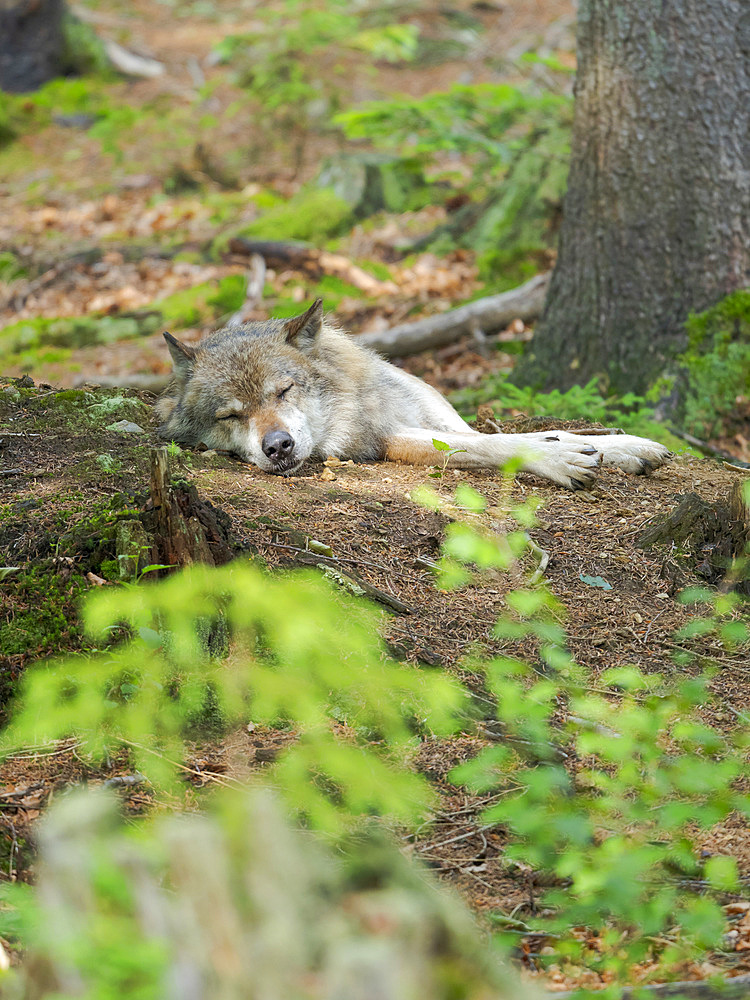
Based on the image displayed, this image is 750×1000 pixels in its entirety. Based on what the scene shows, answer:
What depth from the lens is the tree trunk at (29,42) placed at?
1711 cm

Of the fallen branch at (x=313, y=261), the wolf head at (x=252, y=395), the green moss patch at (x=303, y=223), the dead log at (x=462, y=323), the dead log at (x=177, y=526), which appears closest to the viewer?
the dead log at (x=177, y=526)

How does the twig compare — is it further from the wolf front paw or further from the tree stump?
the wolf front paw

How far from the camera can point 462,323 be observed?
9031 mm

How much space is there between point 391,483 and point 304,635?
204 centimetres

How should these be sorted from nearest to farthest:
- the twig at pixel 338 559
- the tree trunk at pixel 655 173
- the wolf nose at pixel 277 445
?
the twig at pixel 338 559 → the wolf nose at pixel 277 445 → the tree trunk at pixel 655 173

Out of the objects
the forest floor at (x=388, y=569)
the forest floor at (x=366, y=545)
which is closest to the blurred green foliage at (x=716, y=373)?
the forest floor at (x=366, y=545)

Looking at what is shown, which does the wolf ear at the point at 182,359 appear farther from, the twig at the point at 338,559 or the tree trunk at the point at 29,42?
the tree trunk at the point at 29,42

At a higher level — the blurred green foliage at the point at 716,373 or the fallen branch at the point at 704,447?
the blurred green foliage at the point at 716,373

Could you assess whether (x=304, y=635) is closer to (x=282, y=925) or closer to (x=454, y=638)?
(x=454, y=638)

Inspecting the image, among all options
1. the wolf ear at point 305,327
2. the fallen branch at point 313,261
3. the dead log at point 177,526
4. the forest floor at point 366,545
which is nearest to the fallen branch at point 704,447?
the forest floor at point 366,545

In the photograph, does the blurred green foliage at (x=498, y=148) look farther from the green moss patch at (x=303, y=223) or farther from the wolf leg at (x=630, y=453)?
the wolf leg at (x=630, y=453)

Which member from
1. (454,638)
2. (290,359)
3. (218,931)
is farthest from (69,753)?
(290,359)

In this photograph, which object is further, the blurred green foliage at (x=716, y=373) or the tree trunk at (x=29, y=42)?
the tree trunk at (x=29, y=42)

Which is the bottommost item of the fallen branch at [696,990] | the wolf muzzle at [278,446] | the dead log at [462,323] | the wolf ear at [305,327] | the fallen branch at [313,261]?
the fallen branch at [313,261]
